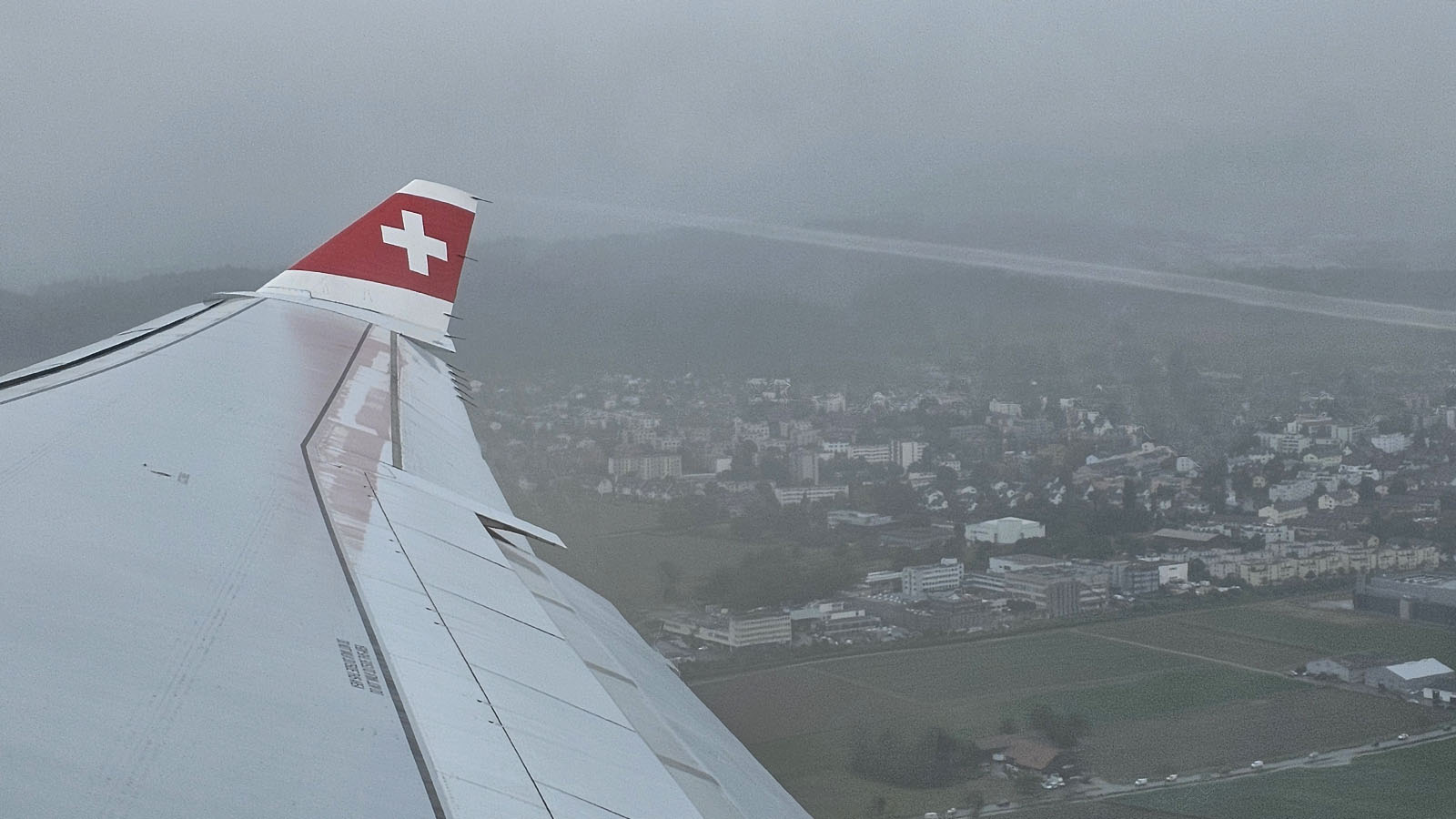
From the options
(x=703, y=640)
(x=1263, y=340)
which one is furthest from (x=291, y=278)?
(x=1263, y=340)

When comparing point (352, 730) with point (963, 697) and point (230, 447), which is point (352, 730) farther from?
point (963, 697)

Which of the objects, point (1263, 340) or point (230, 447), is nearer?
point (230, 447)

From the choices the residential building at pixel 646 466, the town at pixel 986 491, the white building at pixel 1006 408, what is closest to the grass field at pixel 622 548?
the town at pixel 986 491

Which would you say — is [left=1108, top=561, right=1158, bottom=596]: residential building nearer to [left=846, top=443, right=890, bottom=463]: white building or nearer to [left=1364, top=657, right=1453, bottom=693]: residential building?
[left=1364, top=657, right=1453, bottom=693]: residential building

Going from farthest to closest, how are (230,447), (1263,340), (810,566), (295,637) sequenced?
1. (1263,340)
2. (810,566)
3. (230,447)
4. (295,637)

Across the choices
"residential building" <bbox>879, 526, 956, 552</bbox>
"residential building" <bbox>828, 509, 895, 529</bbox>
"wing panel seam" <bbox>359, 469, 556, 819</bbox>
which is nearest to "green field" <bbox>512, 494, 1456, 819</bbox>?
"residential building" <bbox>828, 509, 895, 529</bbox>

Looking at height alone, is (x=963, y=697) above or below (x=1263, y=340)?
below

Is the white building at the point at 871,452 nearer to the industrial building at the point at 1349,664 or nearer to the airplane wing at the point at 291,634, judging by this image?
the industrial building at the point at 1349,664
